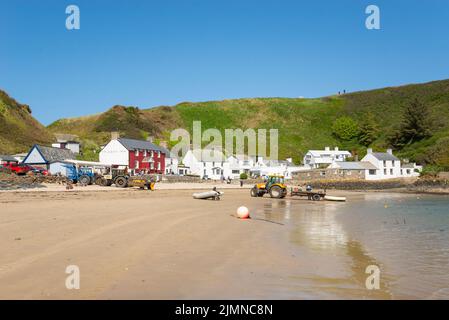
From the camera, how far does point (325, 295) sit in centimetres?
747

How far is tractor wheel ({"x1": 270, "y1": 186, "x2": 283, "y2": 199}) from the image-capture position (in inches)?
1411

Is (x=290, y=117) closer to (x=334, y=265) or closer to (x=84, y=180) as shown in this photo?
(x=84, y=180)

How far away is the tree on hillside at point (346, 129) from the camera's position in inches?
4628

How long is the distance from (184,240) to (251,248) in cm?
209

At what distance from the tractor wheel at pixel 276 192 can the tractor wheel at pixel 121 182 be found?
1446cm

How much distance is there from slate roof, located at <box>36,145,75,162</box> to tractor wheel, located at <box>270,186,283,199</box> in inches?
1244

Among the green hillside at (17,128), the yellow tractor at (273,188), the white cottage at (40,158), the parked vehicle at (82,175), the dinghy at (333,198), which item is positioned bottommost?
the dinghy at (333,198)

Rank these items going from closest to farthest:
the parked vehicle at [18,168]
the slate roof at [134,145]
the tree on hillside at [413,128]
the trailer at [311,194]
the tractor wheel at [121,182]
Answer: the trailer at [311,194], the tractor wheel at [121,182], the parked vehicle at [18,168], the slate roof at [134,145], the tree on hillside at [413,128]

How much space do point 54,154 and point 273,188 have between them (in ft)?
110

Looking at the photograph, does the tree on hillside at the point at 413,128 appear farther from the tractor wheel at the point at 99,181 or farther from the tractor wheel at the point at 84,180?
the tractor wheel at the point at 84,180

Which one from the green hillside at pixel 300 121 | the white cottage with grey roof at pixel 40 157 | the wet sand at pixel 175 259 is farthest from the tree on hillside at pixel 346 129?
the wet sand at pixel 175 259

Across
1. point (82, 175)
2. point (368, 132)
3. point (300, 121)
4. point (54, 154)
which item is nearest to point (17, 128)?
point (54, 154)

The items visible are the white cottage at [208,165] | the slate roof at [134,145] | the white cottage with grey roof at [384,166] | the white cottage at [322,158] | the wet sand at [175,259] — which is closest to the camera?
the wet sand at [175,259]

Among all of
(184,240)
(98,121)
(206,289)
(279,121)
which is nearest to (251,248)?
(184,240)
